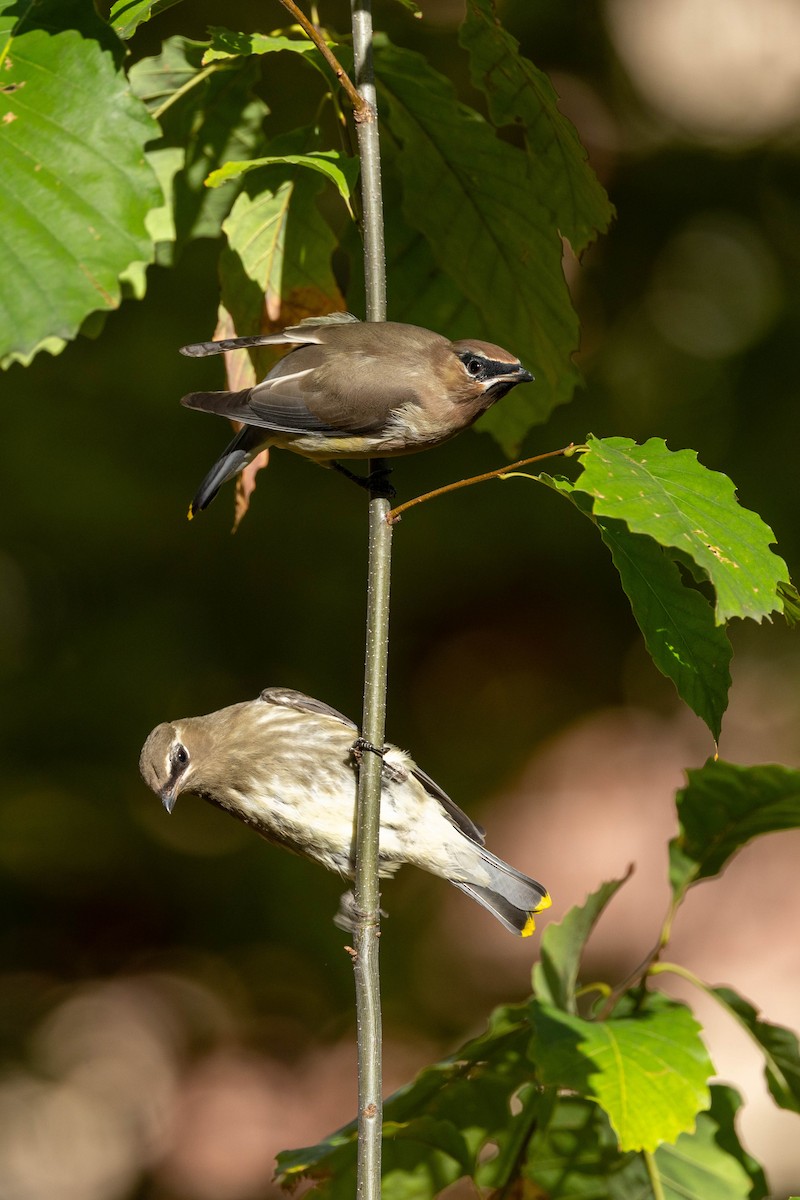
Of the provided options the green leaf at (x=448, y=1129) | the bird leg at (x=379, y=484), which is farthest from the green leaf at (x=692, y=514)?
the green leaf at (x=448, y=1129)

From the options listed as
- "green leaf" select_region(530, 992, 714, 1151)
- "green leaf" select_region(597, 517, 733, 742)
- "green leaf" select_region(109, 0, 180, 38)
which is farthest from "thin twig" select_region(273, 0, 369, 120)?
"green leaf" select_region(530, 992, 714, 1151)

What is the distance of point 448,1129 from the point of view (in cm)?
205

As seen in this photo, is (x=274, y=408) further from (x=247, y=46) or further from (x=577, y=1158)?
(x=577, y=1158)

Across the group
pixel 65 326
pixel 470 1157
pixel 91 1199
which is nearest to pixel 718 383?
pixel 470 1157

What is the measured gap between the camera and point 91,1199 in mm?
5035

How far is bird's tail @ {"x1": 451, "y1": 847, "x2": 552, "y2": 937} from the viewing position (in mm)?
2398

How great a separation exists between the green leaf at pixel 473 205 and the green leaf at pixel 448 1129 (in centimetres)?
116

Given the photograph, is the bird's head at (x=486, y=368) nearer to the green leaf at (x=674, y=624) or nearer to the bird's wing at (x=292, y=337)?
the bird's wing at (x=292, y=337)

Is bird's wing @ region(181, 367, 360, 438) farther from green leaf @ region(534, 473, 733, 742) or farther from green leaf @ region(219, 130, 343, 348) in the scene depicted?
green leaf @ region(534, 473, 733, 742)

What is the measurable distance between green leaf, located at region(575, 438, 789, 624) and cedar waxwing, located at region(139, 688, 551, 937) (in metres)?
0.93

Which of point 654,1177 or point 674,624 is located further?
point 654,1177

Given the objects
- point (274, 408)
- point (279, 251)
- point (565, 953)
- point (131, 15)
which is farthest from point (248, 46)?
point (565, 953)

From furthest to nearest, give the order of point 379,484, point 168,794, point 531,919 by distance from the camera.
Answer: point 531,919 → point 168,794 → point 379,484

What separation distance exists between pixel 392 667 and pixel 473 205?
2.68m
